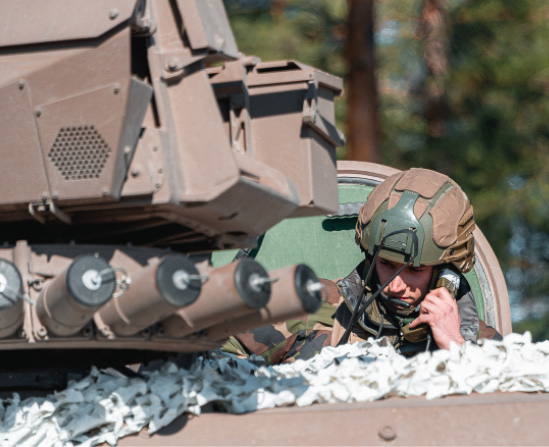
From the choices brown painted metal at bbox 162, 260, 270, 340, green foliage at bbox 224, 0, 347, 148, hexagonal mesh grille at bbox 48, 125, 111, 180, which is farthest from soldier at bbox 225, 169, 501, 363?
green foliage at bbox 224, 0, 347, 148

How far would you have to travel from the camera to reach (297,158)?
3488 millimetres

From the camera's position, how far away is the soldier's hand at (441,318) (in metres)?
4.36

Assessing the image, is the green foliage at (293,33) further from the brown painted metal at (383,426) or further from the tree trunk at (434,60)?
the brown painted metal at (383,426)

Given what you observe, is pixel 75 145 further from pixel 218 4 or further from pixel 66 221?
pixel 218 4

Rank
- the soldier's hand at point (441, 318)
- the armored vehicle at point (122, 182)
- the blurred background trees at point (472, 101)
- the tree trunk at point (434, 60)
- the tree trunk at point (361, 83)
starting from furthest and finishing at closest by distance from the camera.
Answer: the tree trunk at point (434, 60)
the blurred background trees at point (472, 101)
the tree trunk at point (361, 83)
the soldier's hand at point (441, 318)
the armored vehicle at point (122, 182)

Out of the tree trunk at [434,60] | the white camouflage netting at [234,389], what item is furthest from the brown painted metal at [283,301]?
the tree trunk at [434,60]

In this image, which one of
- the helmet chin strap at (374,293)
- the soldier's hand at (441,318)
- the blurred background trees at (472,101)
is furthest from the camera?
the blurred background trees at (472,101)

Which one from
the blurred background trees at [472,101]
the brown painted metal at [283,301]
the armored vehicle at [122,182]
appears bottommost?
the blurred background trees at [472,101]

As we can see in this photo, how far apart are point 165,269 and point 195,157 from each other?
43 cm

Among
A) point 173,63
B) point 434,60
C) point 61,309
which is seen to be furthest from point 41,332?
point 434,60

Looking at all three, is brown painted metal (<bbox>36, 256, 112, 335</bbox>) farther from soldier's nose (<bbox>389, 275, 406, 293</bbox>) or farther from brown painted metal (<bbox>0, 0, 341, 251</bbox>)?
soldier's nose (<bbox>389, 275, 406, 293</bbox>)

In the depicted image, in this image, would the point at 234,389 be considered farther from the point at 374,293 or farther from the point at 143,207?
the point at 374,293

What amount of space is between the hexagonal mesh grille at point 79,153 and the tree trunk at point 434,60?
9651 mm

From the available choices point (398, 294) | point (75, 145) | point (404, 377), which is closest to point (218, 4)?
point (75, 145)
